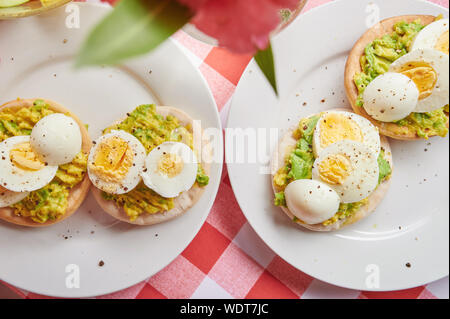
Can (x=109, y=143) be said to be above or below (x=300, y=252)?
above

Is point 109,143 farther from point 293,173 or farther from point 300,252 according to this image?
point 300,252

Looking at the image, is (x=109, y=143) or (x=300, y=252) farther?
(x=300, y=252)

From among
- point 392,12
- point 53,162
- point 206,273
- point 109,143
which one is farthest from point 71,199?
point 392,12

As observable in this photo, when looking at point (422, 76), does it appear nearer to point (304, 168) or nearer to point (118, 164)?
point (304, 168)

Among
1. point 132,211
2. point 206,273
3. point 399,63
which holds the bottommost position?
point 206,273

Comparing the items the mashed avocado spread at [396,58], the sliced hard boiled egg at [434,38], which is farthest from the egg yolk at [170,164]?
the sliced hard boiled egg at [434,38]

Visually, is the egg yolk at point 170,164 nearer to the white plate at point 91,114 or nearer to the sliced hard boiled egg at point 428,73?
the white plate at point 91,114

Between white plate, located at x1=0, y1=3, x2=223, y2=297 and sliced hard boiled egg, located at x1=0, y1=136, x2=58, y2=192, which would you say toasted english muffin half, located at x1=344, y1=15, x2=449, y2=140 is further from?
sliced hard boiled egg, located at x1=0, y1=136, x2=58, y2=192
